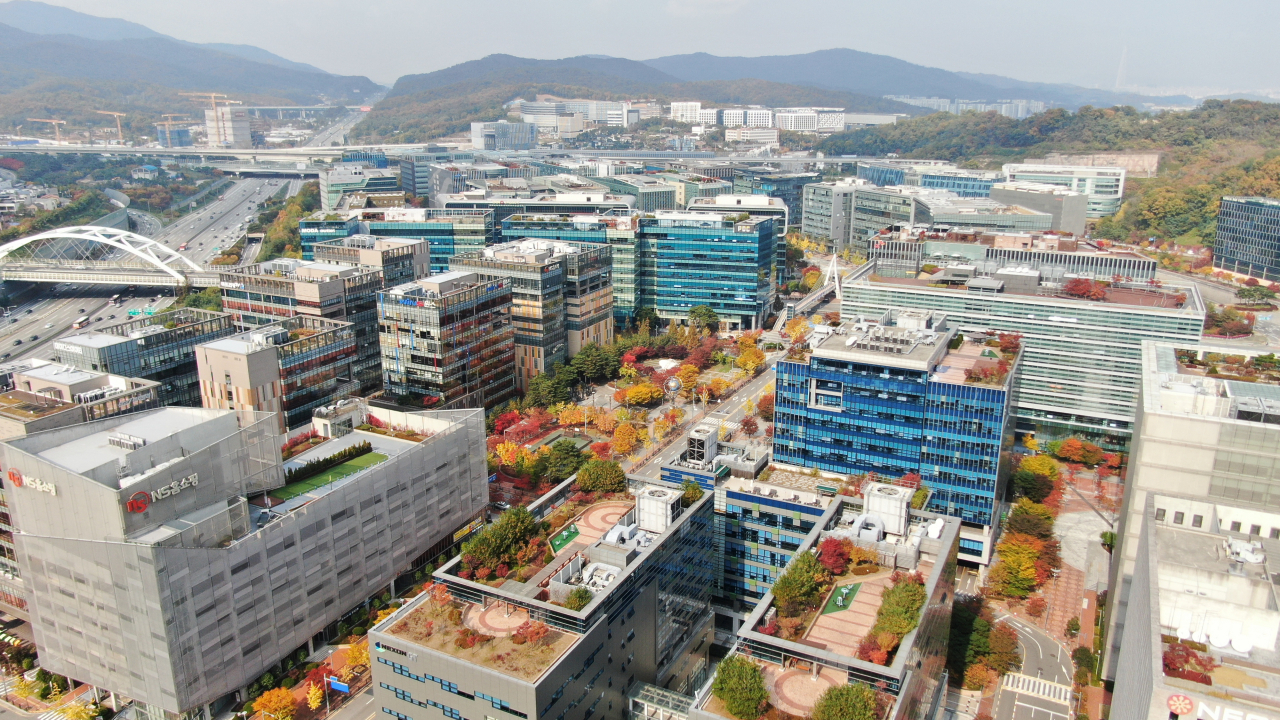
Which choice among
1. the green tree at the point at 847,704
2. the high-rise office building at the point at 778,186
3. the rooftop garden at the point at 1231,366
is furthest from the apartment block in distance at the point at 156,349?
the high-rise office building at the point at 778,186

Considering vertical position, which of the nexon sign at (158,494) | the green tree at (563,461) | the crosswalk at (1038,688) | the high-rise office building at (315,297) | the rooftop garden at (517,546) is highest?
the high-rise office building at (315,297)

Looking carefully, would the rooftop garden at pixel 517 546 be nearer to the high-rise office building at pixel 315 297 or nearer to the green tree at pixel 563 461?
the green tree at pixel 563 461

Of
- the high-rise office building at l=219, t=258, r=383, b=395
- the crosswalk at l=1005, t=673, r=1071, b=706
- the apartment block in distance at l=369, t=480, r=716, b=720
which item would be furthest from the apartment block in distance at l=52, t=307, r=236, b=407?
the crosswalk at l=1005, t=673, r=1071, b=706

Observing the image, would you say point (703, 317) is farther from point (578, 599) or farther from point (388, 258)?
point (578, 599)

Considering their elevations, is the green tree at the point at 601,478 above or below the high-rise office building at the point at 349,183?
below

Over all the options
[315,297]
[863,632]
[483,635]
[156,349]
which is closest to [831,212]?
[315,297]

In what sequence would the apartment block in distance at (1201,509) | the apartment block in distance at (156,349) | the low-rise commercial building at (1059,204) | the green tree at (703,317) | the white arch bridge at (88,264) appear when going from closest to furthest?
the apartment block in distance at (1201,509) < the apartment block in distance at (156,349) < the green tree at (703,317) < the white arch bridge at (88,264) < the low-rise commercial building at (1059,204)
